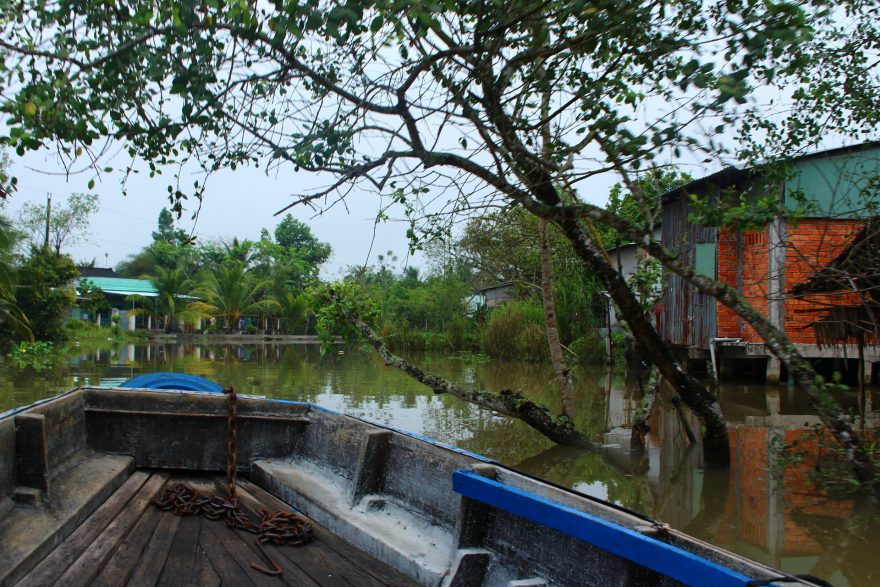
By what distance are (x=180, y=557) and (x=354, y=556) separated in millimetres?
797

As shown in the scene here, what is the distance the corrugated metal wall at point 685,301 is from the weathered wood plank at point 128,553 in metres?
11.2

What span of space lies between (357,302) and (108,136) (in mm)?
4544

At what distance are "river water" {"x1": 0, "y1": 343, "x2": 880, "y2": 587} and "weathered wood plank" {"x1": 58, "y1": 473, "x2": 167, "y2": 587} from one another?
272 centimetres

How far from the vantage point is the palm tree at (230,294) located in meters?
34.2

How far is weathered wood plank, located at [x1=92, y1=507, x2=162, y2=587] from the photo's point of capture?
2825 millimetres

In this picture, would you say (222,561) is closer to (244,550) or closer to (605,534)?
(244,550)

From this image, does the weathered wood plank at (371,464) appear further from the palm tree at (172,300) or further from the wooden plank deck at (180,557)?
the palm tree at (172,300)

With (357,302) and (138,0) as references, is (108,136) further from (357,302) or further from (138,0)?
(357,302)

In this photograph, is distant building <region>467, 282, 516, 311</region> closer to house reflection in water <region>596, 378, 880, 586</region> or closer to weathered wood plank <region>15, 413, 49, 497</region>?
house reflection in water <region>596, 378, 880, 586</region>

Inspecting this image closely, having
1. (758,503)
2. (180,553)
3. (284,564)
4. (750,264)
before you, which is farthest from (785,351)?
(750,264)

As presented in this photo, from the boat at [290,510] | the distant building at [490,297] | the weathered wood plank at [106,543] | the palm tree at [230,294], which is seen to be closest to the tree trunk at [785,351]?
the boat at [290,510]

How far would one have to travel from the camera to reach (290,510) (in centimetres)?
396

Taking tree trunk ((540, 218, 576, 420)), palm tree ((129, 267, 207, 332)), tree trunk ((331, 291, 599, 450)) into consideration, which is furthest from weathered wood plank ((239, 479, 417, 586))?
palm tree ((129, 267, 207, 332))

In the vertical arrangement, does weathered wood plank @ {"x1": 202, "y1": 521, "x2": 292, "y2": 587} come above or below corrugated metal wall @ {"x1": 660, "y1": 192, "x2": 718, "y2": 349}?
below
